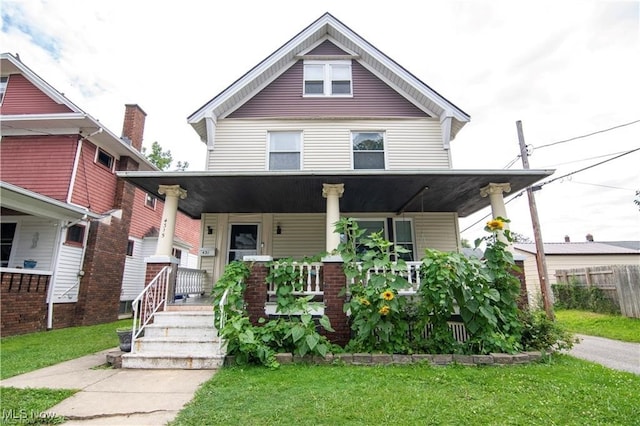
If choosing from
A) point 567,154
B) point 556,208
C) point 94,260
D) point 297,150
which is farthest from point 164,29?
point 556,208

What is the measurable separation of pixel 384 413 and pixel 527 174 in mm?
5291

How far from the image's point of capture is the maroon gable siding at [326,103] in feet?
29.1

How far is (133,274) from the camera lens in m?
12.3

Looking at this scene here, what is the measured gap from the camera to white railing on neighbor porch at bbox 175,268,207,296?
6.54 metres

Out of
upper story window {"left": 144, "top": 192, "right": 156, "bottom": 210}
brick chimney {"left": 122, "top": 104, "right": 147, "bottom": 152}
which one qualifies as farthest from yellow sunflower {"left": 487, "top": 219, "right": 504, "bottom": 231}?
upper story window {"left": 144, "top": 192, "right": 156, "bottom": 210}

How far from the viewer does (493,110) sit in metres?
12.6

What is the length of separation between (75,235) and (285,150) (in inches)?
293

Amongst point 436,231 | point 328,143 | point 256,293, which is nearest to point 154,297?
point 256,293

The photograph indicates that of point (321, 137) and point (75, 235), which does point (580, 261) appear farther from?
point (75, 235)

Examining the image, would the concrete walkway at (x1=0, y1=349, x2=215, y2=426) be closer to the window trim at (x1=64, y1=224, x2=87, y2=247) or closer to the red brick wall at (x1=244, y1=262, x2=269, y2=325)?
the red brick wall at (x1=244, y1=262, x2=269, y2=325)

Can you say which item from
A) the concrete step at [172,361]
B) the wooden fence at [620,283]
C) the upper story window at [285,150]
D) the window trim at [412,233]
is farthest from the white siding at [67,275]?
the wooden fence at [620,283]

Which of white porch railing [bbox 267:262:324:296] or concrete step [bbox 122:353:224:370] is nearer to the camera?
concrete step [bbox 122:353:224:370]

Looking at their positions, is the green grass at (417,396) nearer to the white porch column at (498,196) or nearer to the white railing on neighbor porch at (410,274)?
the white railing on neighbor porch at (410,274)

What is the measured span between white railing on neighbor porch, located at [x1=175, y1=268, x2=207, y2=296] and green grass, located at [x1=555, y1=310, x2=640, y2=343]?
343 inches
